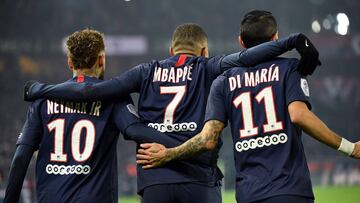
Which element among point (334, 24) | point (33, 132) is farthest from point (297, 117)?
point (334, 24)

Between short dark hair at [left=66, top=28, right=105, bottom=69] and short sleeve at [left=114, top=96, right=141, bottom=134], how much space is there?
33 cm

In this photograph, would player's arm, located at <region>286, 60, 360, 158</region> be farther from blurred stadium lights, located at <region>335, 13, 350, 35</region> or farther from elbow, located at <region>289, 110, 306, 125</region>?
blurred stadium lights, located at <region>335, 13, 350, 35</region>

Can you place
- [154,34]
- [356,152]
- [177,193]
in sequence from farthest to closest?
[154,34]
[177,193]
[356,152]

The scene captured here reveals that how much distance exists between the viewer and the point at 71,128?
4172 mm

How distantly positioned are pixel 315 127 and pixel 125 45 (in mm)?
27176

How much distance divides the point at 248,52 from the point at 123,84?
0.86 meters

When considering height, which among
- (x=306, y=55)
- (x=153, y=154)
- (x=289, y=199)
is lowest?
(x=289, y=199)

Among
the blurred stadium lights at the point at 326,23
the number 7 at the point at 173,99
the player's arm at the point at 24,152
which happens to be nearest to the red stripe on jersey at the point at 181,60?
the number 7 at the point at 173,99

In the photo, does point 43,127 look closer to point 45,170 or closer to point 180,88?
point 45,170

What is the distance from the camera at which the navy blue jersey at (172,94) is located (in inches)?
170

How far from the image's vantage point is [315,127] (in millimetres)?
3748

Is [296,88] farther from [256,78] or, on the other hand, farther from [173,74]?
[173,74]

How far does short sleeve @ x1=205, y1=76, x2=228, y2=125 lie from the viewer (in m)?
4.10

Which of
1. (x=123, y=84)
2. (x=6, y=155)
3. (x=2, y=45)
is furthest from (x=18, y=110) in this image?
(x=123, y=84)
